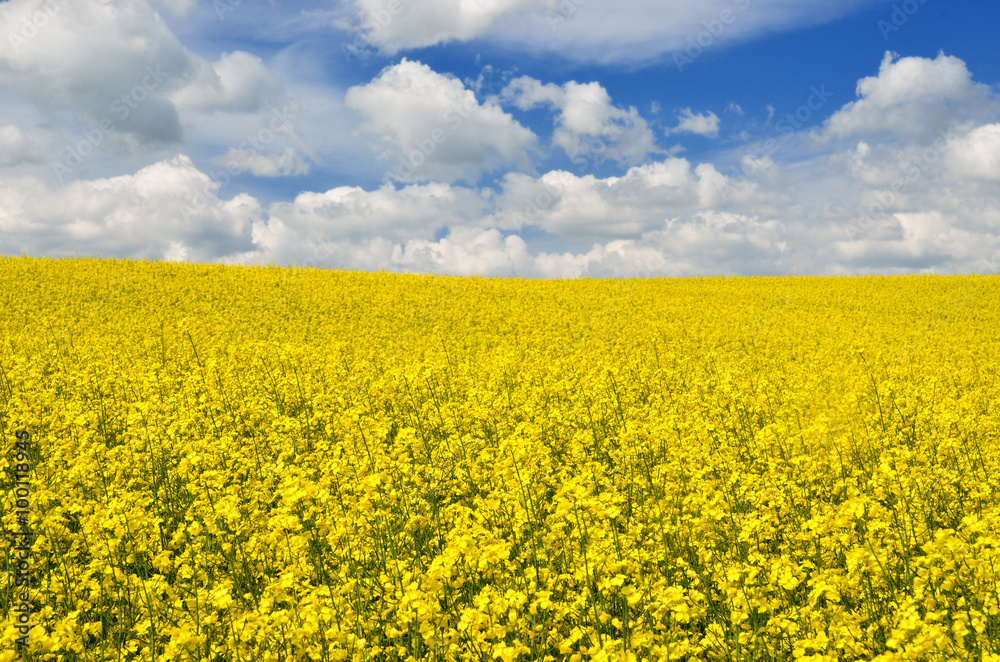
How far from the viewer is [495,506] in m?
5.22

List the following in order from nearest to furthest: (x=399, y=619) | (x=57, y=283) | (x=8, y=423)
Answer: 1. (x=399, y=619)
2. (x=8, y=423)
3. (x=57, y=283)

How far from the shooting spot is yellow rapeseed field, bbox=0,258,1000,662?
12.8ft

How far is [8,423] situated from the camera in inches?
349

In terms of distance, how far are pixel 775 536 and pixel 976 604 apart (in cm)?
175

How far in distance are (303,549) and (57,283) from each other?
26.9m

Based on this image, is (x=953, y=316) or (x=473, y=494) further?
(x=953, y=316)

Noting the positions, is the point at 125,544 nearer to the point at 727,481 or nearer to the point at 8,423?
the point at 8,423

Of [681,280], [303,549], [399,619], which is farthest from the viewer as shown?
[681,280]

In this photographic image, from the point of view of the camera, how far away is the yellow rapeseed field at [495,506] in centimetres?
390

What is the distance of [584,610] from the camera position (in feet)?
14.1

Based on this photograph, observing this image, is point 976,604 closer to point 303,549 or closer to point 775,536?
point 775,536

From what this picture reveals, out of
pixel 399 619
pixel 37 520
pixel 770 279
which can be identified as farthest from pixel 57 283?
pixel 770 279

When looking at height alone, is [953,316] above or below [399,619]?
above

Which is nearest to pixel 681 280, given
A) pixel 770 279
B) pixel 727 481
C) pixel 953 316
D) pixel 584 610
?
pixel 770 279
